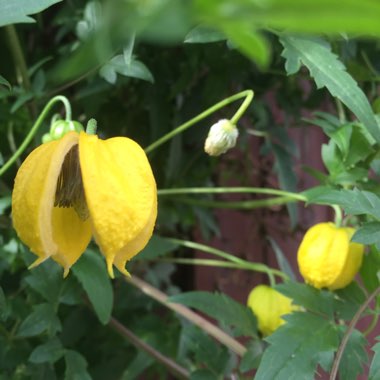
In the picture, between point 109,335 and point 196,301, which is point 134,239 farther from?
point 109,335

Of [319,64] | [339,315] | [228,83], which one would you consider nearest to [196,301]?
[339,315]

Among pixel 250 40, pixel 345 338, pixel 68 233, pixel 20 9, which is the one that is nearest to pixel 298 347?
pixel 345 338

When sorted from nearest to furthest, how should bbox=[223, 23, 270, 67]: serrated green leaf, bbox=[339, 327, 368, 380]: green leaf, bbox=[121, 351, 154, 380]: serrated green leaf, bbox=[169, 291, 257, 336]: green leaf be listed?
bbox=[223, 23, 270, 67]: serrated green leaf, bbox=[339, 327, 368, 380]: green leaf, bbox=[169, 291, 257, 336]: green leaf, bbox=[121, 351, 154, 380]: serrated green leaf

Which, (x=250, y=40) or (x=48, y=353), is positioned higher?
(x=250, y=40)

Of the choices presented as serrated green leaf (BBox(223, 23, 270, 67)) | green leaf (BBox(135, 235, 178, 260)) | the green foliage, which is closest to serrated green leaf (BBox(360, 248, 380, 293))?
the green foliage

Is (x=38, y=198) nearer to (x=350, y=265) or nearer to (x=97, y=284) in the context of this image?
(x=97, y=284)

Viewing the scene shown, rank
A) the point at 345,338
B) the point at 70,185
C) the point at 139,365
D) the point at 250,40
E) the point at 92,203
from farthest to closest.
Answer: the point at 139,365 → the point at 345,338 → the point at 70,185 → the point at 92,203 → the point at 250,40

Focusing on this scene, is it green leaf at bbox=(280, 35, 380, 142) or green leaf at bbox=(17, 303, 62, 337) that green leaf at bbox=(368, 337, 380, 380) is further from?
green leaf at bbox=(17, 303, 62, 337)
